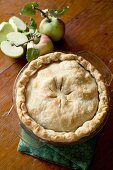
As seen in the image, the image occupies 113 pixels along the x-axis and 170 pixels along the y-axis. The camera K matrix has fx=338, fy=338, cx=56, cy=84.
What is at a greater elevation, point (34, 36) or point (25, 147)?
point (34, 36)

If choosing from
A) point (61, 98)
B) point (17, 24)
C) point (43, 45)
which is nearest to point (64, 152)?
point (61, 98)

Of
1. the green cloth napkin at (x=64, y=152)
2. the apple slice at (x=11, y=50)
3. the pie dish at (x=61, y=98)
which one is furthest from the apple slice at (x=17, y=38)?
the green cloth napkin at (x=64, y=152)

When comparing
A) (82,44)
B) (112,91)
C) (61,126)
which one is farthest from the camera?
(82,44)

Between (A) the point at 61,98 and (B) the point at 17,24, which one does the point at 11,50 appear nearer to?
(B) the point at 17,24

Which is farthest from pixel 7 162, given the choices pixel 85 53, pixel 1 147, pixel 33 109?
pixel 85 53

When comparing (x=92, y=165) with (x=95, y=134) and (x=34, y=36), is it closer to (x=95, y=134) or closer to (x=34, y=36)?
(x=95, y=134)

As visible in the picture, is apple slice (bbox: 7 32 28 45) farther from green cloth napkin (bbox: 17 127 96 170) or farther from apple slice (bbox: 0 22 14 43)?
green cloth napkin (bbox: 17 127 96 170)
